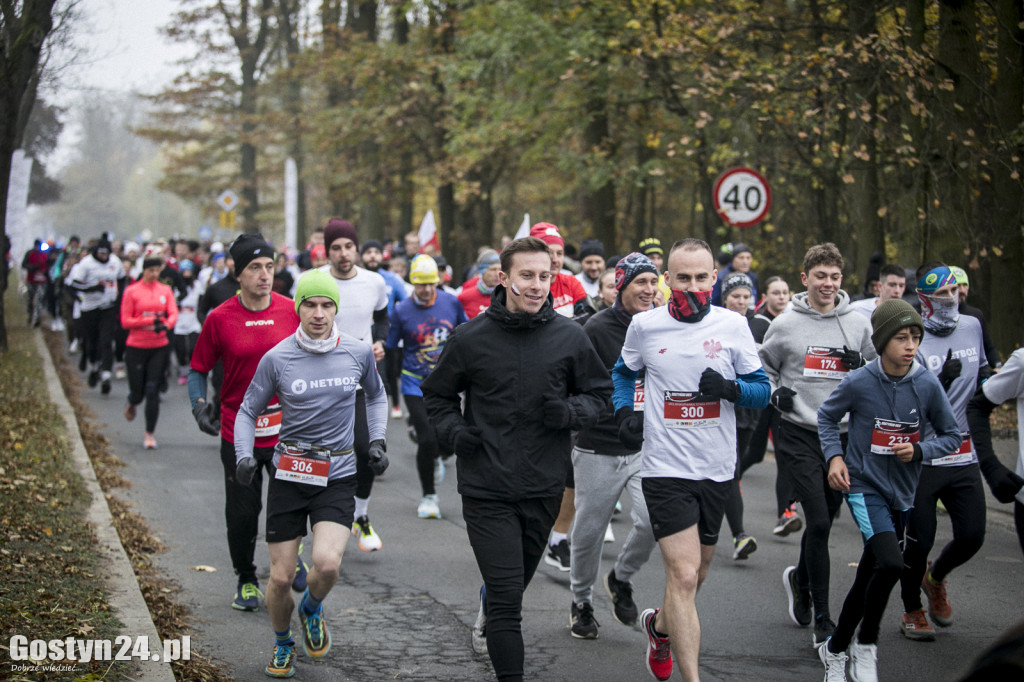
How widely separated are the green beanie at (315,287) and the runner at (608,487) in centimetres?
159

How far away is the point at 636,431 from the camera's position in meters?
5.34

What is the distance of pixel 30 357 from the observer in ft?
62.5

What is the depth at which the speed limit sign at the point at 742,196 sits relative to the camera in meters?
15.6

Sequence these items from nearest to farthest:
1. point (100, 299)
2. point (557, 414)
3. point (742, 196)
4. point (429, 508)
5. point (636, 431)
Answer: point (557, 414) < point (636, 431) < point (429, 508) < point (742, 196) < point (100, 299)

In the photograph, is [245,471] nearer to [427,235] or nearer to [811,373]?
[811,373]

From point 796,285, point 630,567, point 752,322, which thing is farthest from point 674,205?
point 630,567

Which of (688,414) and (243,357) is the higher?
(243,357)

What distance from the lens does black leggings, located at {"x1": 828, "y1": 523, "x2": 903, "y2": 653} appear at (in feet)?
18.0

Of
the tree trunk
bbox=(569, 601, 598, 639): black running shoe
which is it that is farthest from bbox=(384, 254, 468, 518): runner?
the tree trunk

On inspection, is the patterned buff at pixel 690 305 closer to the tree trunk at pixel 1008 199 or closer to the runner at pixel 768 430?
the runner at pixel 768 430

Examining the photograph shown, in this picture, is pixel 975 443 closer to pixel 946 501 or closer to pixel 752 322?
pixel 946 501

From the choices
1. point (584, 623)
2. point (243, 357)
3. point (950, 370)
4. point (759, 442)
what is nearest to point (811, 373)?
point (950, 370)

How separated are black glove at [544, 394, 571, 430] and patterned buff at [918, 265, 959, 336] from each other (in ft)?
10.4

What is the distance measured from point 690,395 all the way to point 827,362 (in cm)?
159
